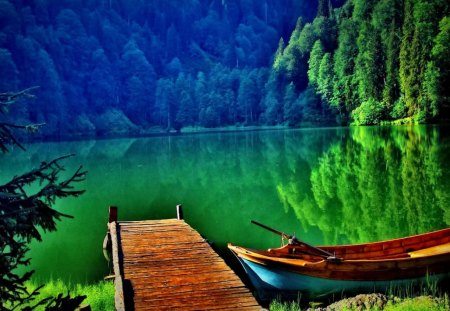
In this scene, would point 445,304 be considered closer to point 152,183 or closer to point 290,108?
point 152,183

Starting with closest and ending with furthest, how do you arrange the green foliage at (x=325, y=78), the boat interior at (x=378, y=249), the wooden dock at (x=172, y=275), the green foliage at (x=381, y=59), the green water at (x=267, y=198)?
the wooden dock at (x=172, y=275), the boat interior at (x=378, y=249), the green water at (x=267, y=198), the green foliage at (x=381, y=59), the green foliage at (x=325, y=78)

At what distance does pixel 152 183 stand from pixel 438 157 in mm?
18447

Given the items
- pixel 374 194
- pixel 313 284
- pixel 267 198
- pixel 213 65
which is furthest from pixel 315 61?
pixel 313 284

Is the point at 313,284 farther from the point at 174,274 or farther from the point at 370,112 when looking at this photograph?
the point at 370,112

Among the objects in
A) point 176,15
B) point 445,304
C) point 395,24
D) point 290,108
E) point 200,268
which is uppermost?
point 176,15

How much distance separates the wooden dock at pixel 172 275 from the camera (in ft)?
22.5

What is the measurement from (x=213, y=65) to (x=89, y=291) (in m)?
125

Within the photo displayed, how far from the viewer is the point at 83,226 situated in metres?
16.8

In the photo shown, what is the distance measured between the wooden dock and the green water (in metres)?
2.14

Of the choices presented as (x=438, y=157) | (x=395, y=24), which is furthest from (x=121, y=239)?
(x=395, y=24)

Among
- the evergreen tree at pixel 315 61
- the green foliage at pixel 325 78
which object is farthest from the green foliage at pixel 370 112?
the evergreen tree at pixel 315 61

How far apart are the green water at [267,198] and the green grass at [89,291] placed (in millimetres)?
774

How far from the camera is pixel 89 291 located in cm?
973

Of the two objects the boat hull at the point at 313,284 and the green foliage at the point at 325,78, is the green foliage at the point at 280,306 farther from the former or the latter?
the green foliage at the point at 325,78
